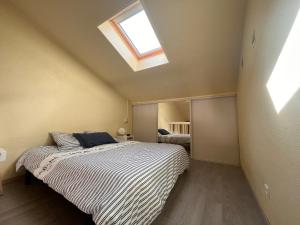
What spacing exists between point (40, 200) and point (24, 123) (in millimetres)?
1387

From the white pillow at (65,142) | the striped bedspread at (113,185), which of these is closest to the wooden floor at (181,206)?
the striped bedspread at (113,185)

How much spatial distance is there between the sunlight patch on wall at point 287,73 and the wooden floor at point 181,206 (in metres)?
1.25

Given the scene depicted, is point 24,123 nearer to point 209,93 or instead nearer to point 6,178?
point 6,178

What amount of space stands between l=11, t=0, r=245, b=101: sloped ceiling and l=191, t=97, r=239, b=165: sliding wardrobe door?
1.18 ft

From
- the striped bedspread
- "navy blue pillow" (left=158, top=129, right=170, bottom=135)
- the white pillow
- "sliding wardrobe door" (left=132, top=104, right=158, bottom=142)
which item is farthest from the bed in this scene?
the white pillow

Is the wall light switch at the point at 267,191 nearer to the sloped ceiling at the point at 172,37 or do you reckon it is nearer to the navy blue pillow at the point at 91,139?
the sloped ceiling at the point at 172,37

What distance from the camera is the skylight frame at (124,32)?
233 cm

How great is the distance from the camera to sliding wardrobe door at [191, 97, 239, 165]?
3.34 m

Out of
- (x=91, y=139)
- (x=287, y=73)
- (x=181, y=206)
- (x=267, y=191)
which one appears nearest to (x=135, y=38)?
(x=91, y=139)

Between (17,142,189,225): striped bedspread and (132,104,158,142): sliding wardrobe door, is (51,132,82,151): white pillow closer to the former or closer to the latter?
(17,142,189,225): striped bedspread

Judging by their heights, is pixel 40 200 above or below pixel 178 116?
below

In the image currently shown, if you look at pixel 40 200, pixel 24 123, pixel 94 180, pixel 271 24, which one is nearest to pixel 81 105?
pixel 24 123

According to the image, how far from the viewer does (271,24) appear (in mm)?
1115

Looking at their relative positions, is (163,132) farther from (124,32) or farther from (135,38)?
(124,32)
